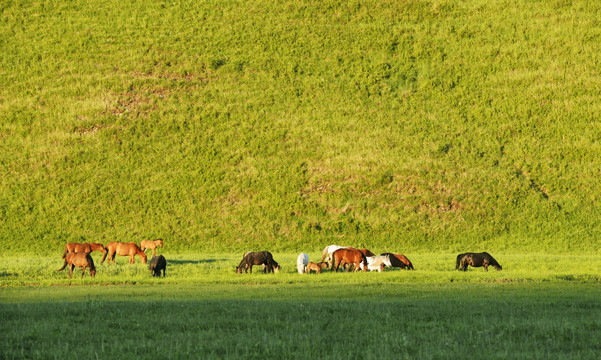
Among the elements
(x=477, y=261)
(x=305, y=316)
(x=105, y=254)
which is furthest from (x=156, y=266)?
(x=477, y=261)

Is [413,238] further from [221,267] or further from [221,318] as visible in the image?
[221,318]

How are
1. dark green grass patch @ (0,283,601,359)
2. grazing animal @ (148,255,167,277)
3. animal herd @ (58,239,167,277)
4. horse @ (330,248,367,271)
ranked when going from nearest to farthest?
dark green grass patch @ (0,283,601,359)
animal herd @ (58,239,167,277)
grazing animal @ (148,255,167,277)
horse @ (330,248,367,271)

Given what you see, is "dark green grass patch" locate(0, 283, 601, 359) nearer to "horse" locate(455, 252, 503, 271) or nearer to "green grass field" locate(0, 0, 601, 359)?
"green grass field" locate(0, 0, 601, 359)

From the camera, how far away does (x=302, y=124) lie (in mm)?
82125

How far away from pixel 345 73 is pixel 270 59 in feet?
36.1

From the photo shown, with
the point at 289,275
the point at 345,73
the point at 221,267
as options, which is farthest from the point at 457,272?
the point at 345,73

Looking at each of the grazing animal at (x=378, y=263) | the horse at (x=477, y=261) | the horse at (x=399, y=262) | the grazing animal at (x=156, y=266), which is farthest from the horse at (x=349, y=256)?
the grazing animal at (x=156, y=266)

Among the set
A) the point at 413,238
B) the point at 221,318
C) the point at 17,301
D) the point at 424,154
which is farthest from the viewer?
the point at 424,154

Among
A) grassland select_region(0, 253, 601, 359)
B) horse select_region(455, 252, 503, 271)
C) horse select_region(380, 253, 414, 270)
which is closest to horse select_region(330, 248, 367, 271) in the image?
horse select_region(380, 253, 414, 270)

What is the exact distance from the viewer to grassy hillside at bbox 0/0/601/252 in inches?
2694

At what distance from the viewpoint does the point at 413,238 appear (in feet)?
216

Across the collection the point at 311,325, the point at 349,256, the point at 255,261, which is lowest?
the point at 311,325

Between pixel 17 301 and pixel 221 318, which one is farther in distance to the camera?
pixel 17 301

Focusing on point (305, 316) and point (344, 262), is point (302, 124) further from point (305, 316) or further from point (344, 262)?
point (305, 316)
